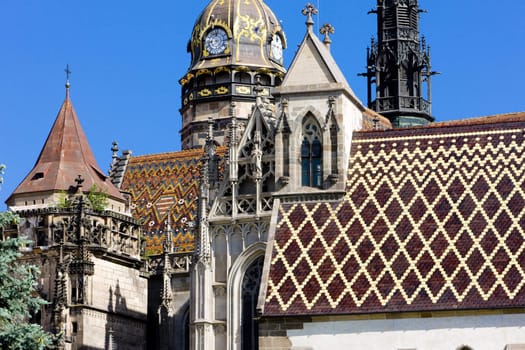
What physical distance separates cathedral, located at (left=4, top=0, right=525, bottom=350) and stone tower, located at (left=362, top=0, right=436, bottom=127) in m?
7.32

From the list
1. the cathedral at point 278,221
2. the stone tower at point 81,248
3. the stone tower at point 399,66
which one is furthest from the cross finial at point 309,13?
the stone tower at point 399,66

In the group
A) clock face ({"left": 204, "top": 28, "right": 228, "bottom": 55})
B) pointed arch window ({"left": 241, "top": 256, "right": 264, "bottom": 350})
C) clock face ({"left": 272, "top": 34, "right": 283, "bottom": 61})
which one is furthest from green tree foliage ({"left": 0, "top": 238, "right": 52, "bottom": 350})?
clock face ({"left": 272, "top": 34, "right": 283, "bottom": 61})

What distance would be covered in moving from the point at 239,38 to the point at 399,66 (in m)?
9.70

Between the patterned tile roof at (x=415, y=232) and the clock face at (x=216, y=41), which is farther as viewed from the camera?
the clock face at (x=216, y=41)

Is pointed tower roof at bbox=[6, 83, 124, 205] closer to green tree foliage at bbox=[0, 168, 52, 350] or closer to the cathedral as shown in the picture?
the cathedral

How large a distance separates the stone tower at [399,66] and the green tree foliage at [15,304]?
43.8m

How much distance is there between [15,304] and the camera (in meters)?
50.3

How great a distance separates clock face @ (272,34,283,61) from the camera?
88125 millimetres

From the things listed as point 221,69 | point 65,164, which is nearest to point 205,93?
point 221,69

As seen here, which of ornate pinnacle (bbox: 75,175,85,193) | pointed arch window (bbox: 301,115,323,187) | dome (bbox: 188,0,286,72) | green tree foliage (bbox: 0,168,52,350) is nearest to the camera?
green tree foliage (bbox: 0,168,52,350)

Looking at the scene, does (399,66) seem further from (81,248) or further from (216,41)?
(81,248)

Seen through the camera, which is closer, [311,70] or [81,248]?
[311,70]

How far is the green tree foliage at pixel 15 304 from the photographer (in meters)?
49.4

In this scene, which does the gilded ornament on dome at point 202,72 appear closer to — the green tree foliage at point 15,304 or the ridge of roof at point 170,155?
the ridge of roof at point 170,155
